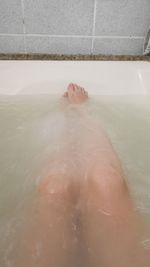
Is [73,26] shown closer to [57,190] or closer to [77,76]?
[77,76]

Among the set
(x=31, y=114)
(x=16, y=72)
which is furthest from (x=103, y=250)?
(x=16, y=72)

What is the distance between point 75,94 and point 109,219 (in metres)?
0.89

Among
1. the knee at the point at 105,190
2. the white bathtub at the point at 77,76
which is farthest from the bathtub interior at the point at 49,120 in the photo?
the knee at the point at 105,190

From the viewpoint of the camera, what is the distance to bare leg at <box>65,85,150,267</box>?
0.80 metres

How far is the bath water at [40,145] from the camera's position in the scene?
100cm

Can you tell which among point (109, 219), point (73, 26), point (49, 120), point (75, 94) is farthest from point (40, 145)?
point (73, 26)

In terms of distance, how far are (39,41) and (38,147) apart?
847 millimetres

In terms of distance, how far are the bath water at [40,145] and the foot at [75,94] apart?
0.17 feet

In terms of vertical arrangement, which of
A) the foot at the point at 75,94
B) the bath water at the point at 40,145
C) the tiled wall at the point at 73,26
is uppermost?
the tiled wall at the point at 73,26

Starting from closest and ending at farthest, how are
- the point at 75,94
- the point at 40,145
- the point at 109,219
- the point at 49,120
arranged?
the point at 109,219, the point at 40,145, the point at 49,120, the point at 75,94

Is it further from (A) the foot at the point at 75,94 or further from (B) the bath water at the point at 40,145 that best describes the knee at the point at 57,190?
(A) the foot at the point at 75,94

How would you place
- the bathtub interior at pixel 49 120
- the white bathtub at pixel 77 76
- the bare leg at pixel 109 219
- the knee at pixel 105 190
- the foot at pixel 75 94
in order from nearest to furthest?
the bare leg at pixel 109 219 < the knee at pixel 105 190 < the bathtub interior at pixel 49 120 < the foot at pixel 75 94 < the white bathtub at pixel 77 76

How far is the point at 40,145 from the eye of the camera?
1.35 meters

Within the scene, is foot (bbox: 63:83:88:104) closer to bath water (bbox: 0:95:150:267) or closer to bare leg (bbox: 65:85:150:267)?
bath water (bbox: 0:95:150:267)
